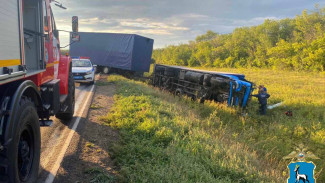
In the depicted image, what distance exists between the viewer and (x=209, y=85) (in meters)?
11.2

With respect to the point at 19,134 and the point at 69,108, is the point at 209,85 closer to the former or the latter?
the point at 69,108

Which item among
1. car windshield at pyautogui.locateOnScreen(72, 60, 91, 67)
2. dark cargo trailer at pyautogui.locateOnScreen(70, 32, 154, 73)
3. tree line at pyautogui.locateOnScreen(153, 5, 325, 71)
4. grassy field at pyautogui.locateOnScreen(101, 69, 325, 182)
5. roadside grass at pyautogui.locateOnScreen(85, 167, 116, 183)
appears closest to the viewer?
roadside grass at pyautogui.locateOnScreen(85, 167, 116, 183)

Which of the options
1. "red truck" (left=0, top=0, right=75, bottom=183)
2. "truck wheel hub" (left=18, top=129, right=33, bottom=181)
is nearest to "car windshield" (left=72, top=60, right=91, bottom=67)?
"red truck" (left=0, top=0, right=75, bottom=183)

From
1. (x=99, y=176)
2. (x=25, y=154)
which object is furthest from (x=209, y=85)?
(x=25, y=154)

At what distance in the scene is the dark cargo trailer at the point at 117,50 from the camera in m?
19.5

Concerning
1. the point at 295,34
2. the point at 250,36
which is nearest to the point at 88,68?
the point at 295,34

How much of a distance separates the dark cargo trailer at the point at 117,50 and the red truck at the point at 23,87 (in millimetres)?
14668

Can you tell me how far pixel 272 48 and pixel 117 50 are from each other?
2676 centimetres

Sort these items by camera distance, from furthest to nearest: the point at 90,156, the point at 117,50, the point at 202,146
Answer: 1. the point at 117,50
2. the point at 202,146
3. the point at 90,156

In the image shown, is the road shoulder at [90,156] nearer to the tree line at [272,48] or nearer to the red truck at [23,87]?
the red truck at [23,87]

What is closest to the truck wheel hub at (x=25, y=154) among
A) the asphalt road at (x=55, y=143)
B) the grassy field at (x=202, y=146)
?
the asphalt road at (x=55, y=143)

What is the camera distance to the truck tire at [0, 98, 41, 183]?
2.53m

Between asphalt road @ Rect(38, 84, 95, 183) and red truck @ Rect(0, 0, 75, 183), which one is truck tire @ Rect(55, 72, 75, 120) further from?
red truck @ Rect(0, 0, 75, 183)

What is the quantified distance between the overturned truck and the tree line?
23.1 m
